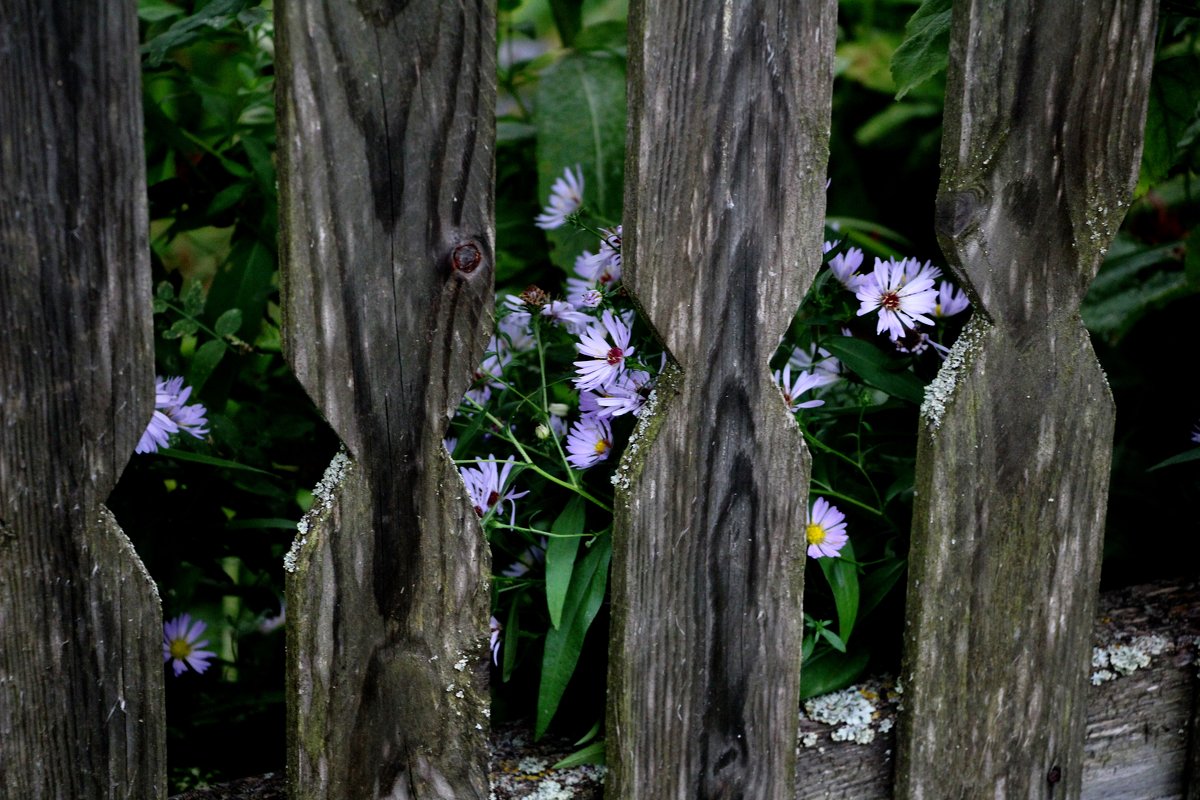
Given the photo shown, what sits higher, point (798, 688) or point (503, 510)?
point (503, 510)

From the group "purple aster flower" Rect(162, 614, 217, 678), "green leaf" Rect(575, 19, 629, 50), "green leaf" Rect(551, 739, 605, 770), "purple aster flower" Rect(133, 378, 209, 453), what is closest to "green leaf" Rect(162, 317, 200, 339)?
"purple aster flower" Rect(133, 378, 209, 453)

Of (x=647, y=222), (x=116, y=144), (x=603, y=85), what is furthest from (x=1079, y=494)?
(x=603, y=85)

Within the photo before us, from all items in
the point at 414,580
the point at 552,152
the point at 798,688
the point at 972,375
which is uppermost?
the point at 552,152

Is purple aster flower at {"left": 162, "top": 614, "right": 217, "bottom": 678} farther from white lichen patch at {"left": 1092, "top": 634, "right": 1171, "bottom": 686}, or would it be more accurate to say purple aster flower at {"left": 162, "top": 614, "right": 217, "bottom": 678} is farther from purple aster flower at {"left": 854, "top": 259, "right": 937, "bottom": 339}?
white lichen patch at {"left": 1092, "top": 634, "right": 1171, "bottom": 686}

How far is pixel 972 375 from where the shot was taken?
3.76 ft

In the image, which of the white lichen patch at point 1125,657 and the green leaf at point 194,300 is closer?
the white lichen patch at point 1125,657

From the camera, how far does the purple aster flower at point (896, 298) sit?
1.24 meters

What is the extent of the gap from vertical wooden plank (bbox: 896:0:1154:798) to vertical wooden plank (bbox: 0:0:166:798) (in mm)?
725

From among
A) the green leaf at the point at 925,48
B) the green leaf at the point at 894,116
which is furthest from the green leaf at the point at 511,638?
the green leaf at the point at 894,116

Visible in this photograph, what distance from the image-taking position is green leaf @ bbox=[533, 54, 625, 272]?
206 centimetres

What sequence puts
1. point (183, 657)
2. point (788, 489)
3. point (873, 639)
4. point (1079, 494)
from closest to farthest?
point (788, 489)
point (1079, 494)
point (873, 639)
point (183, 657)

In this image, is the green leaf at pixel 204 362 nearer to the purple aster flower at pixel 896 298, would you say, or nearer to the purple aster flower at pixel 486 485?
the purple aster flower at pixel 486 485

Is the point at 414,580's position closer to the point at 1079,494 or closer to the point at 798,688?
the point at 798,688

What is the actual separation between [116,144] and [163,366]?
81cm
